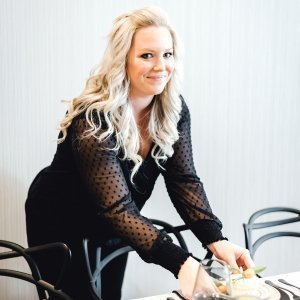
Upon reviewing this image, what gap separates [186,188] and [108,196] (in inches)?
14.6

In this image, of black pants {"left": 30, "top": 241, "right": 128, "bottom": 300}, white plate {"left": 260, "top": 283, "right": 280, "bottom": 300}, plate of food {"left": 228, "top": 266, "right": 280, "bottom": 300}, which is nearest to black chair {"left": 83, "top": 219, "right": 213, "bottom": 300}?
black pants {"left": 30, "top": 241, "right": 128, "bottom": 300}

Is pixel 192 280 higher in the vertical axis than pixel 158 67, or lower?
lower

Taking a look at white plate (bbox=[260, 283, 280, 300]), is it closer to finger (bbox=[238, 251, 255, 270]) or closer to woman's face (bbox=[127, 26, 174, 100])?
finger (bbox=[238, 251, 255, 270])

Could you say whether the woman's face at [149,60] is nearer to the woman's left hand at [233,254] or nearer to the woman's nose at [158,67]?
the woman's nose at [158,67]

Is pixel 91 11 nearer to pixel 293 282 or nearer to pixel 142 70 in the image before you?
pixel 142 70

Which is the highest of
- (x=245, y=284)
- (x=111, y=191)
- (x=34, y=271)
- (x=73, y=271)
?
(x=111, y=191)

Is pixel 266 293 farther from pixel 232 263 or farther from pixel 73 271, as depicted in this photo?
pixel 73 271

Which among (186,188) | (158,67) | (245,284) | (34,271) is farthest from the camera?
(186,188)

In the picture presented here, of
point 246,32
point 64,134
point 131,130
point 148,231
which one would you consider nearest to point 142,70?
point 131,130

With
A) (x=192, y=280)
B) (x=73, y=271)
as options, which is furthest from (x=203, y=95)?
(x=192, y=280)

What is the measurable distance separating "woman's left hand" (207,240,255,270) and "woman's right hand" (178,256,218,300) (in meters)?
0.16

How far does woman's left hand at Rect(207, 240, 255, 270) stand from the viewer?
4.62 feet

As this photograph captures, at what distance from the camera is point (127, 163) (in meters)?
1.61

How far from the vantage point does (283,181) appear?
265 cm
